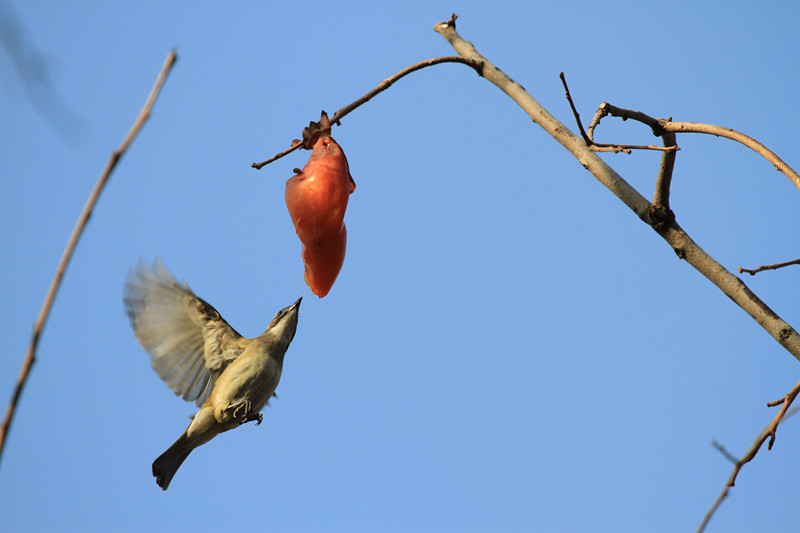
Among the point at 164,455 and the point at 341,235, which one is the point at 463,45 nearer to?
the point at 341,235

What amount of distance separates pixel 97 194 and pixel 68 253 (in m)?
0.12

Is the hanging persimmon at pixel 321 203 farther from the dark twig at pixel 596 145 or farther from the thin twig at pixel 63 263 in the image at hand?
the thin twig at pixel 63 263

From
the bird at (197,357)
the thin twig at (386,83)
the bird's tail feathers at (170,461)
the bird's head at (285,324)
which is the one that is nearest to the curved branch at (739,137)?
the thin twig at (386,83)

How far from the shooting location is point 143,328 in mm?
5742

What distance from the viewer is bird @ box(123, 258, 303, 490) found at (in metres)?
5.61

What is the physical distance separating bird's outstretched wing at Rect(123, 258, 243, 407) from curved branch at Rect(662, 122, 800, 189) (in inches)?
159

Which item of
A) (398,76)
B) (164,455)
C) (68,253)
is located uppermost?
(398,76)

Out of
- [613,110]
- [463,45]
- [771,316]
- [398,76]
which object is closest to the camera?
[771,316]

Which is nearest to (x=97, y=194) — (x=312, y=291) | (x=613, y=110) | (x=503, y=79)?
(x=613, y=110)

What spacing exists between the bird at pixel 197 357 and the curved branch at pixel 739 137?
148 inches

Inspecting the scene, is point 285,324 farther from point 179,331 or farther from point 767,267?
point 767,267

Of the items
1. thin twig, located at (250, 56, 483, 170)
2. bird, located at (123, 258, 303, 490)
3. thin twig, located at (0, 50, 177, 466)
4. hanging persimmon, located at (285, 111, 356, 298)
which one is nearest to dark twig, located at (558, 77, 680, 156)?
thin twig, located at (250, 56, 483, 170)

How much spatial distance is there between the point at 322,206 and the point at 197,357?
2692 mm

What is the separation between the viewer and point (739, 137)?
2844 millimetres
